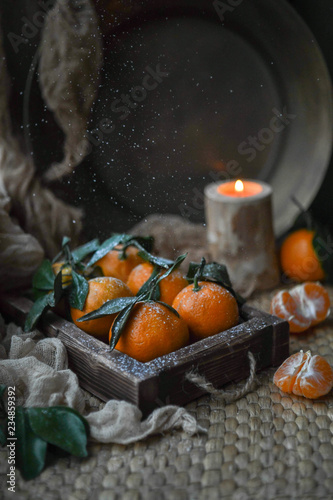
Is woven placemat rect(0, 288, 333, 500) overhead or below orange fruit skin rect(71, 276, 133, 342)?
below

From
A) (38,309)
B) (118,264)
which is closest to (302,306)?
(118,264)

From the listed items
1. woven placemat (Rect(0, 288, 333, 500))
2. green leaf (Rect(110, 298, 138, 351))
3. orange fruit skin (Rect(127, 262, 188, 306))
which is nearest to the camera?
woven placemat (Rect(0, 288, 333, 500))

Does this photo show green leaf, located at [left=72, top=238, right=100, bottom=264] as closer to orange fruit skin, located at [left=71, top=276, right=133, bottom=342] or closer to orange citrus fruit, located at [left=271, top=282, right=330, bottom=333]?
orange fruit skin, located at [left=71, top=276, right=133, bottom=342]

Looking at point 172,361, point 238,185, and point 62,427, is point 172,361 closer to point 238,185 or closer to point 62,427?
point 62,427

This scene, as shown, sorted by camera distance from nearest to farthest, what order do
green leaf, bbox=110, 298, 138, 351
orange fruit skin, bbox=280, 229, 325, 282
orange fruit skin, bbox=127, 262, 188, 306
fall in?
green leaf, bbox=110, 298, 138, 351 < orange fruit skin, bbox=127, 262, 188, 306 < orange fruit skin, bbox=280, 229, 325, 282

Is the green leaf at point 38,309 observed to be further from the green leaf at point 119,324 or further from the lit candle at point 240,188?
the lit candle at point 240,188

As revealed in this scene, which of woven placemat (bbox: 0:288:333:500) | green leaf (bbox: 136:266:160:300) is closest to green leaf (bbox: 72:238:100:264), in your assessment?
green leaf (bbox: 136:266:160:300)

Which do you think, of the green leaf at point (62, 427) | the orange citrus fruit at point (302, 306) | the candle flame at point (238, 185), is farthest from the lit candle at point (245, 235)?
the green leaf at point (62, 427)
